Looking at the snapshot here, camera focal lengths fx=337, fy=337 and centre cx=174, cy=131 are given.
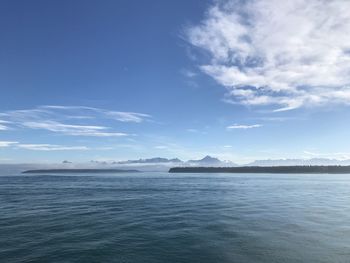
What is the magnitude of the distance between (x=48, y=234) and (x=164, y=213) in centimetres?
1603

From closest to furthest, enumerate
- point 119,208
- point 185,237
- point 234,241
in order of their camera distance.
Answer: point 234,241
point 185,237
point 119,208

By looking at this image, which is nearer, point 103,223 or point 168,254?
point 168,254

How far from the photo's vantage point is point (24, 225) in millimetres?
31922

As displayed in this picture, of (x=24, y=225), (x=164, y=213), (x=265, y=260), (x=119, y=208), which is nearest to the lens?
(x=265, y=260)

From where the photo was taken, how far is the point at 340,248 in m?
23.5

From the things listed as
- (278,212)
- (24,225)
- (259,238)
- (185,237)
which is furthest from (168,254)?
(278,212)

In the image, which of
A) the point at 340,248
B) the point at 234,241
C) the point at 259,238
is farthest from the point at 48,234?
the point at 340,248

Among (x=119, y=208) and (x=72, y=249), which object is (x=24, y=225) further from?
(x=119, y=208)

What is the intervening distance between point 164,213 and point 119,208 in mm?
7574

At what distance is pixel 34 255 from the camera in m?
21.6

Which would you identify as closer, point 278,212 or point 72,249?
point 72,249

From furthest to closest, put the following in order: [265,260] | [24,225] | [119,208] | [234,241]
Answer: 1. [119,208]
2. [24,225]
3. [234,241]
4. [265,260]

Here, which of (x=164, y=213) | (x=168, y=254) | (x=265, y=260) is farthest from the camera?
(x=164, y=213)

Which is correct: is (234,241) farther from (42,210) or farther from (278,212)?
(42,210)
